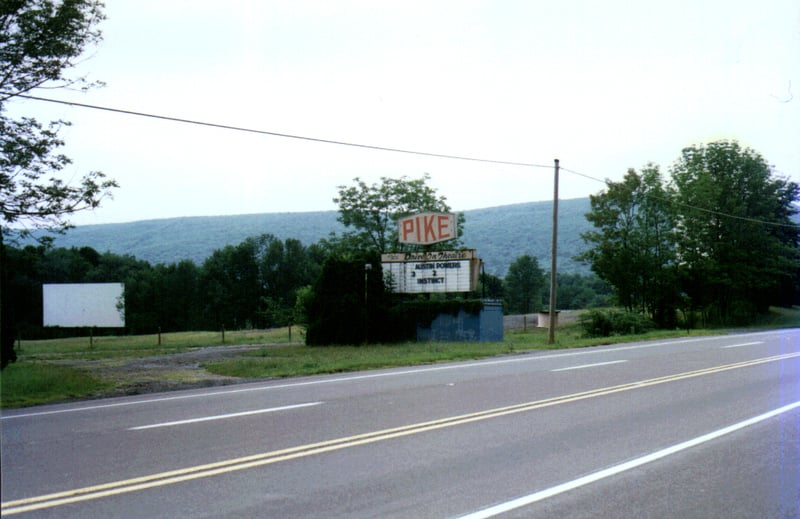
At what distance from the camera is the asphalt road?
579cm

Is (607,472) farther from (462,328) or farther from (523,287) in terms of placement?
(523,287)

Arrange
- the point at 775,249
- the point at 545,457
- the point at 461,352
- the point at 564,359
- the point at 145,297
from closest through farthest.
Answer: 1. the point at 545,457
2. the point at 564,359
3. the point at 461,352
4. the point at 775,249
5. the point at 145,297

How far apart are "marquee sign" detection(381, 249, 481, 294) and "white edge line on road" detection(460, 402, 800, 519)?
83.8 ft

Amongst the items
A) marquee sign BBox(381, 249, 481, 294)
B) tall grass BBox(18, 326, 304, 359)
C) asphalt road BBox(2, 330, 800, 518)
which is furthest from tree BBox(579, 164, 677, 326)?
asphalt road BBox(2, 330, 800, 518)

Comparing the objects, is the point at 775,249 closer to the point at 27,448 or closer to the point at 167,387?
the point at 167,387

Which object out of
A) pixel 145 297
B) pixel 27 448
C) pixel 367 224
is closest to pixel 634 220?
pixel 367 224

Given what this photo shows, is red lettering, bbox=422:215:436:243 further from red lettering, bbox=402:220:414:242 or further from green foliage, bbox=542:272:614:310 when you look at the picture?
green foliage, bbox=542:272:614:310

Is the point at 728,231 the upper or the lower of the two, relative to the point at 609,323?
upper

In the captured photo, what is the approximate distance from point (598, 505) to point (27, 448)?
5923mm

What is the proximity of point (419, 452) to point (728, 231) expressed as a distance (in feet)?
198

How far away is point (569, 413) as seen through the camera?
1021 cm

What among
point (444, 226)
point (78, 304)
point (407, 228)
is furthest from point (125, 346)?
point (78, 304)

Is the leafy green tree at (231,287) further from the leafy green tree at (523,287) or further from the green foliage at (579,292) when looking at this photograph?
the green foliage at (579,292)

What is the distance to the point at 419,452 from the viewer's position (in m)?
7.68
